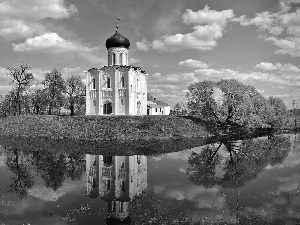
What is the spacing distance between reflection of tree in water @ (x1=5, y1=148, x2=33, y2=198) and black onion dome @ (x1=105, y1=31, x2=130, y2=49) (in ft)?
88.4

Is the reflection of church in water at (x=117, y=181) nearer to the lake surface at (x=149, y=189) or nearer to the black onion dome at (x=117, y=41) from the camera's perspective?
the lake surface at (x=149, y=189)

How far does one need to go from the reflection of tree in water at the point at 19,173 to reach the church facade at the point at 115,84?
71.3 feet

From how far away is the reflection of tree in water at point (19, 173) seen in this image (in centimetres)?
1605

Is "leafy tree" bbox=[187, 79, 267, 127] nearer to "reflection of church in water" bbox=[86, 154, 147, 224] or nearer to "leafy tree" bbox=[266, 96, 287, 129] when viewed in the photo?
"leafy tree" bbox=[266, 96, 287, 129]

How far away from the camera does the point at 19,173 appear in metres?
20.0

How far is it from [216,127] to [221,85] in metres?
7.63

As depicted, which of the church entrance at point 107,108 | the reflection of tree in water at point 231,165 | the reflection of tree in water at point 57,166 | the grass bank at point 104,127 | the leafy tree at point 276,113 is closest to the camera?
the reflection of tree in water at point 231,165

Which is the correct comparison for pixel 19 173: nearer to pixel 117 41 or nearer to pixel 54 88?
pixel 117 41

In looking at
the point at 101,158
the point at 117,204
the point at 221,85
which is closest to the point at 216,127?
the point at 221,85

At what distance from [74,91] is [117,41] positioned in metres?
20.7

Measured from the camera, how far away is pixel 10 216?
11.8m

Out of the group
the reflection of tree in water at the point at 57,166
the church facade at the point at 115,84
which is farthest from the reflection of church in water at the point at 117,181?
the church facade at the point at 115,84

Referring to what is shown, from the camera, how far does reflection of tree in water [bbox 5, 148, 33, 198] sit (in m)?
16.0

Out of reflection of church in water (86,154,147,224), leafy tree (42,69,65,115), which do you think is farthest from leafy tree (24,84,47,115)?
reflection of church in water (86,154,147,224)
